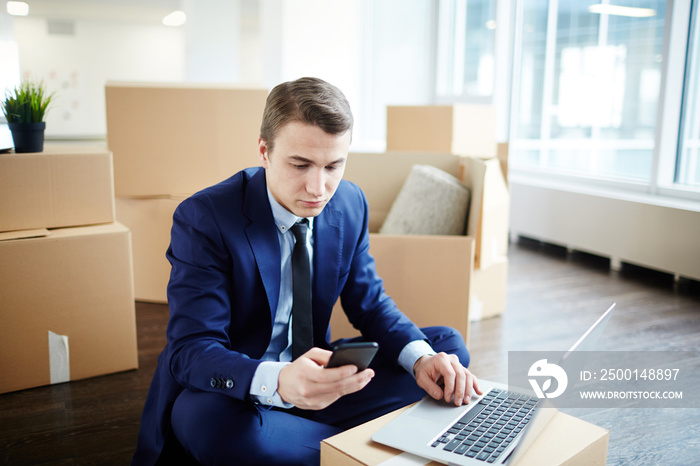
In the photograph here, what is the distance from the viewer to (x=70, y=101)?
12.2 feet

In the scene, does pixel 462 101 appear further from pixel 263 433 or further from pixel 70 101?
pixel 263 433

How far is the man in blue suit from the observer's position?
105 cm

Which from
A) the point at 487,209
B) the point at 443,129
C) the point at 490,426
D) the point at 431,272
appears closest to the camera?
the point at 490,426

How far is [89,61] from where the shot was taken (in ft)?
12.5

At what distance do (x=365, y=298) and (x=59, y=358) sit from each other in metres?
1.07

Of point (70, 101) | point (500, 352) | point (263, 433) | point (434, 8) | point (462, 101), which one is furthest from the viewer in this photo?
point (434, 8)

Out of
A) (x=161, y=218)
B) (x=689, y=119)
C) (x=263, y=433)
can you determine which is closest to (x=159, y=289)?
(x=161, y=218)

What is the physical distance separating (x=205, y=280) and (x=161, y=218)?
1536 millimetres

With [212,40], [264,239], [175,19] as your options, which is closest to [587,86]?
[212,40]

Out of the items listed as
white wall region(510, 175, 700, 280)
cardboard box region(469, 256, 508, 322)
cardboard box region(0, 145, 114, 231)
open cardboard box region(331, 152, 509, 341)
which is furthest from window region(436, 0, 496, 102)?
cardboard box region(0, 145, 114, 231)

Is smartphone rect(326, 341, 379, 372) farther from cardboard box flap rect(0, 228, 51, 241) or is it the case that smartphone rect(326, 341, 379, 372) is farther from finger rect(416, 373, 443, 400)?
cardboard box flap rect(0, 228, 51, 241)

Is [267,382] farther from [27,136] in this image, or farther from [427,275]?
[27,136]

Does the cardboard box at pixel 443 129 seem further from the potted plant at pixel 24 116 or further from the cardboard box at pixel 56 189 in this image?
the potted plant at pixel 24 116

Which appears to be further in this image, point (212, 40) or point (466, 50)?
point (466, 50)
